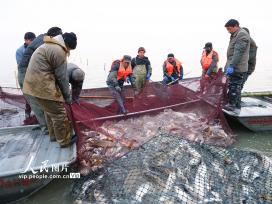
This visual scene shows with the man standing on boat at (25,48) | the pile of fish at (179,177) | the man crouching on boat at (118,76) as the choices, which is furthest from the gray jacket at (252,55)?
the man standing on boat at (25,48)

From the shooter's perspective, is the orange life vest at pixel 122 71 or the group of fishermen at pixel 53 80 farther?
the orange life vest at pixel 122 71

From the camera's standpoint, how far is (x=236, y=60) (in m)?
8.26

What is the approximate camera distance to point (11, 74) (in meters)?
25.5

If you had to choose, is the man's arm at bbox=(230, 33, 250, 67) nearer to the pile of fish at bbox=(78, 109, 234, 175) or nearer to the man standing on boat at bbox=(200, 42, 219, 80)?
the man standing on boat at bbox=(200, 42, 219, 80)

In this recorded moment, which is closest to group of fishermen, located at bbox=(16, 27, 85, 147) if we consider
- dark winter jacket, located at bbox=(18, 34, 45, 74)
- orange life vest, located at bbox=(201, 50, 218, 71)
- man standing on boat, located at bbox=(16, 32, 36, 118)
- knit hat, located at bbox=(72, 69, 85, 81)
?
knit hat, located at bbox=(72, 69, 85, 81)

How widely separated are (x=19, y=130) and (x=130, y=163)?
3109 millimetres

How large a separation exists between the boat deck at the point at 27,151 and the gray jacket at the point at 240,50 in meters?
4.74

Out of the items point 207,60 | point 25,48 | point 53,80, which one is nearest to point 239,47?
point 207,60

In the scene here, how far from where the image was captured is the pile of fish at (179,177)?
194 inches

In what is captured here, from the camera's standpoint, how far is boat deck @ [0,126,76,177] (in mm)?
5508

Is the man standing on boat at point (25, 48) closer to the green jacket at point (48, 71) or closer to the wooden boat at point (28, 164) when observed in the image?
the wooden boat at point (28, 164)

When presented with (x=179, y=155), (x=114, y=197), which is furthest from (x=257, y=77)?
(x=114, y=197)

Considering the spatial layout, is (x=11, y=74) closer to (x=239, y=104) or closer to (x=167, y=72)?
(x=167, y=72)

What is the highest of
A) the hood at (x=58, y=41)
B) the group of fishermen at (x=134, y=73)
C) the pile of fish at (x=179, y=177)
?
the hood at (x=58, y=41)
